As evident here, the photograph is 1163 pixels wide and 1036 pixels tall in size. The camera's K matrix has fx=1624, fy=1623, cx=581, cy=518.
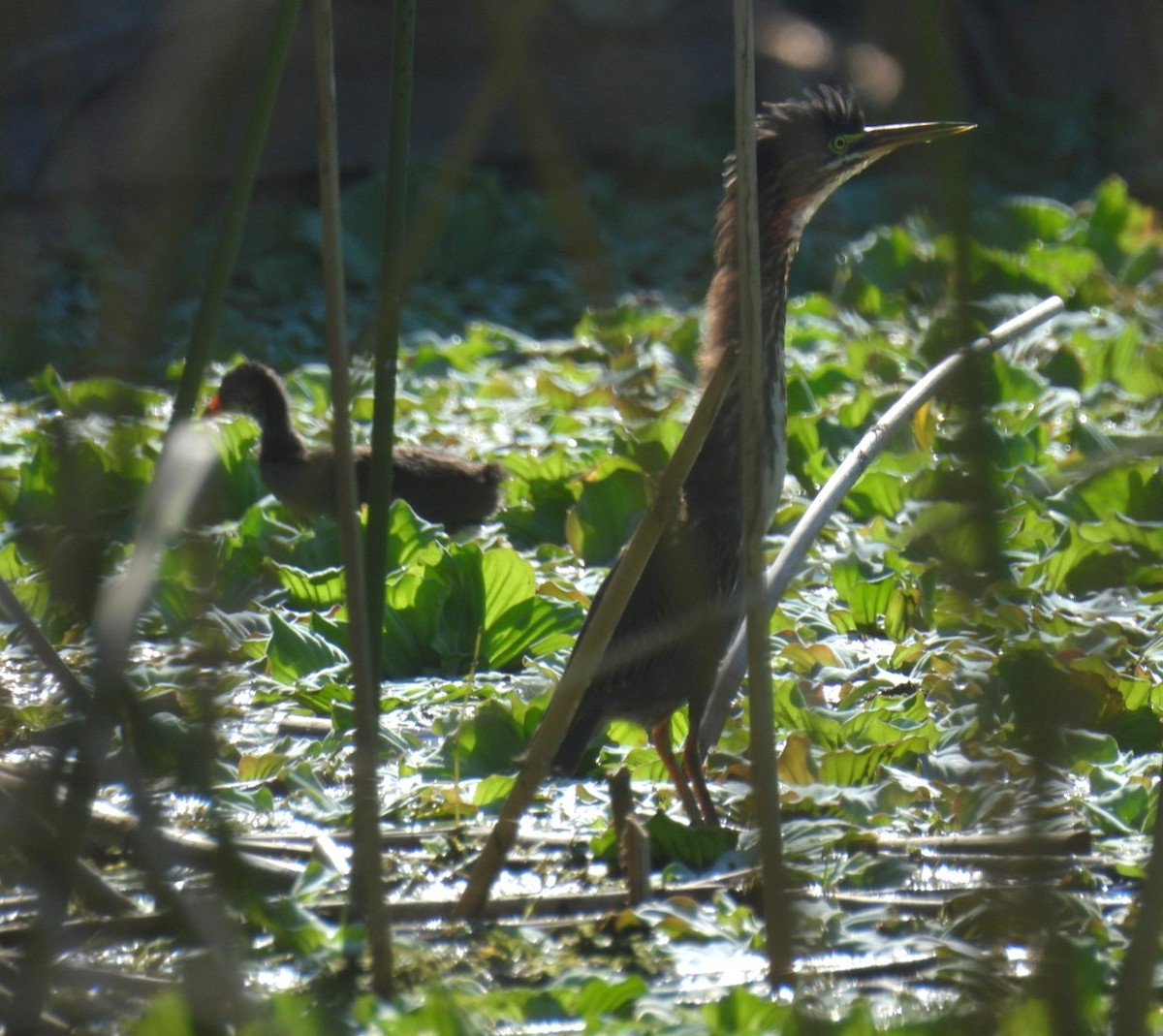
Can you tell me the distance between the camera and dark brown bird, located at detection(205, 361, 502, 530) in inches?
198

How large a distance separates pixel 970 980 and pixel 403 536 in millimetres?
2664

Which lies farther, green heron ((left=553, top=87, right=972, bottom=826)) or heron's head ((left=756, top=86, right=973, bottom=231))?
heron's head ((left=756, top=86, right=973, bottom=231))

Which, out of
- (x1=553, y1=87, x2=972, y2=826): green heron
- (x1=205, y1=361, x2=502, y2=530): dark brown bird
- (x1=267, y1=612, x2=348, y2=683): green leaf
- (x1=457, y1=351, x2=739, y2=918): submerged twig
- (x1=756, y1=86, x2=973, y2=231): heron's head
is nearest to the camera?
(x1=457, y1=351, x2=739, y2=918): submerged twig

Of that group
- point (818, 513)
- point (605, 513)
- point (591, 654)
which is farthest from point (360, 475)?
point (591, 654)

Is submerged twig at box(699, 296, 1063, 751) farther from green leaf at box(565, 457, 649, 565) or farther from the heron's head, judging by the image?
green leaf at box(565, 457, 649, 565)

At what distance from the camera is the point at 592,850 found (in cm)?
288

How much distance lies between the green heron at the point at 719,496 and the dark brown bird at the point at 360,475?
1.47 meters

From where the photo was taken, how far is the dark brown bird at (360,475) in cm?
502

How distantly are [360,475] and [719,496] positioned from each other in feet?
6.38

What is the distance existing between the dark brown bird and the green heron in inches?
58.1

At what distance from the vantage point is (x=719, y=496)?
11.6 ft

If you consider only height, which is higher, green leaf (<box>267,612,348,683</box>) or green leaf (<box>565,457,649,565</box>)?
green leaf (<box>565,457,649,565</box>)

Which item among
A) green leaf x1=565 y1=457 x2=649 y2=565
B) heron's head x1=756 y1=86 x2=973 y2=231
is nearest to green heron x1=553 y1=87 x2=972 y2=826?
heron's head x1=756 y1=86 x2=973 y2=231

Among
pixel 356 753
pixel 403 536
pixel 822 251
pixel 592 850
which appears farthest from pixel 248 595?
pixel 822 251
